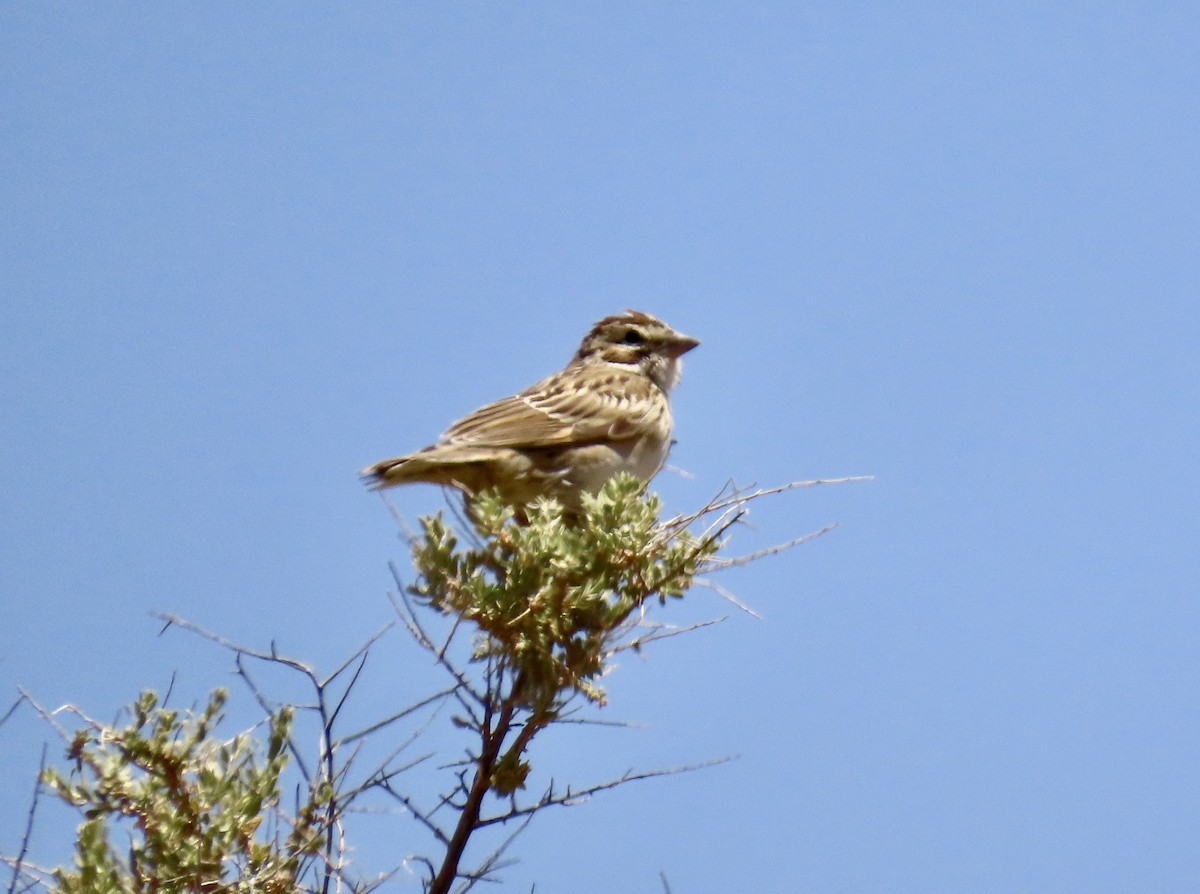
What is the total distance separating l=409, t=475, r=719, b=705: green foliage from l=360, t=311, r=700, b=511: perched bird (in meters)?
1.25

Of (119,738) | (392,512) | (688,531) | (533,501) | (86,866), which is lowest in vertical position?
(86,866)

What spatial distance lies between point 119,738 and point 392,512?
4.42ft

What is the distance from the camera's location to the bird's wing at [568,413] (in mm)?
6953

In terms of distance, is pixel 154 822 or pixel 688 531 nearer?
pixel 154 822

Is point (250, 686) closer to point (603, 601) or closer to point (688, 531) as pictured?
point (603, 601)

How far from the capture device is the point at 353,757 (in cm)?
464

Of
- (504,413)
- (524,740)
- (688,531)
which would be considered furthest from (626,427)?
(524,740)

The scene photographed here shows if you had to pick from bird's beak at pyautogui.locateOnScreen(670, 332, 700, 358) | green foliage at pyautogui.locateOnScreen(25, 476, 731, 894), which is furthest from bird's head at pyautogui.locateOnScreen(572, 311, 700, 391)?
green foliage at pyautogui.locateOnScreen(25, 476, 731, 894)

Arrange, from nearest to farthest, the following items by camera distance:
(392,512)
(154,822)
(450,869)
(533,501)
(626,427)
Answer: (450,869) → (154,822) → (392,512) → (533,501) → (626,427)

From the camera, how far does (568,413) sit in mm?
7297

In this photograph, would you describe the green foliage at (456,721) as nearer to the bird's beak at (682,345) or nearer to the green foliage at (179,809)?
the green foliage at (179,809)

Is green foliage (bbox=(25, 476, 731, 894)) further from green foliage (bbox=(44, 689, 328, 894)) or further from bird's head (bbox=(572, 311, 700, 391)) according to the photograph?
bird's head (bbox=(572, 311, 700, 391))

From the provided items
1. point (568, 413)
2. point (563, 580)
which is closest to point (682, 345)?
point (568, 413)

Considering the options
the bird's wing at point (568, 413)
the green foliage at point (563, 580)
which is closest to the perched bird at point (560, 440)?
the bird's wing at point (568, 413)
